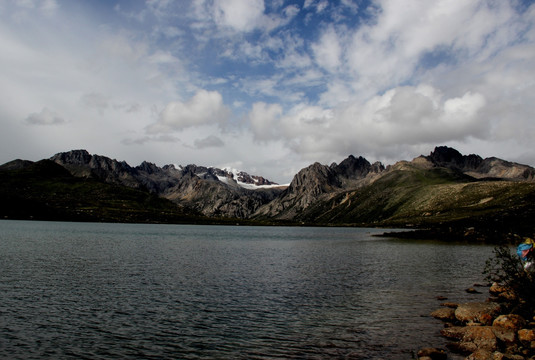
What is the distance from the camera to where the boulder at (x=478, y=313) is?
29.4 metres

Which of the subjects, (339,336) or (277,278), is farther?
(277,278)

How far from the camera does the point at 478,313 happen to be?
3002 cm

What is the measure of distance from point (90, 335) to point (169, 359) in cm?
817

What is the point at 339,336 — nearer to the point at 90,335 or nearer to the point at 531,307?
the point at 531,307

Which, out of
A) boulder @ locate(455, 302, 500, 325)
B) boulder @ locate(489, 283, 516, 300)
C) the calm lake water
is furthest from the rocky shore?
the calm lake water

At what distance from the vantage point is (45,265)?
190 ft

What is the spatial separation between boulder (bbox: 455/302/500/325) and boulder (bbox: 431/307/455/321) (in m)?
0.72

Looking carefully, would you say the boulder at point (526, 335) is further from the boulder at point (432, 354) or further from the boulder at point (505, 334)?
the boulder at point (432, 354)

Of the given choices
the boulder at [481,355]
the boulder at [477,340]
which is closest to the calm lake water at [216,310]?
the boulder at [477,340]

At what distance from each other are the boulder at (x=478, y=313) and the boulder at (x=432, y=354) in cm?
827

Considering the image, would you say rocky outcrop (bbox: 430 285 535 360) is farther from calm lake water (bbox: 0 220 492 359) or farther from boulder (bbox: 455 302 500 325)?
calm lake water (bbox: 0 220 492 359)

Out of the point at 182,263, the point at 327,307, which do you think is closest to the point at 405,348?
the point at 327,307

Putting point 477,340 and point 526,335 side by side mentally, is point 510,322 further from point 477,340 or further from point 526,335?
point 477,340

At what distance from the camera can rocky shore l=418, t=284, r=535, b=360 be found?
22.3 m
